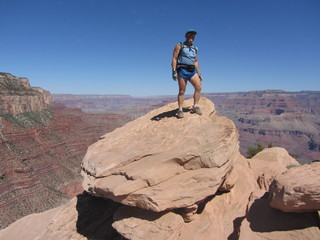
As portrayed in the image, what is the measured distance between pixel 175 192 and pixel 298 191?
3.06m

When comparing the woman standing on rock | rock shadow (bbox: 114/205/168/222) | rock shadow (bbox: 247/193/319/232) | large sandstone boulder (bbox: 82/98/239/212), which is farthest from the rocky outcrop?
rock shadow (bbox: 247/193/319/232)

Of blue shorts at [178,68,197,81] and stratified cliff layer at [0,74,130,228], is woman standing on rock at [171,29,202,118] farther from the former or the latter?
stratified cliff layer at [0,74,130,228]

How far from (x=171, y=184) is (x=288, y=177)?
3.20 metres

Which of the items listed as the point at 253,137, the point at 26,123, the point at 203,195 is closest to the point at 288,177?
the point at 203,195

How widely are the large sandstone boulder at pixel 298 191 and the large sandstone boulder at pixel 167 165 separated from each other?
5.09 ft

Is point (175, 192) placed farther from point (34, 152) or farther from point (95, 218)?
point (34, 152)

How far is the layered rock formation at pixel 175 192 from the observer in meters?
6.34

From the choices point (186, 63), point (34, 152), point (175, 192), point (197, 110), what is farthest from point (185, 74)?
point (34, 152)

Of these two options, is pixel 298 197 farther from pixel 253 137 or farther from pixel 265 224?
pixel 253 137

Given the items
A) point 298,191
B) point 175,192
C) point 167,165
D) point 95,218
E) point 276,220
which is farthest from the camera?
point 95,218

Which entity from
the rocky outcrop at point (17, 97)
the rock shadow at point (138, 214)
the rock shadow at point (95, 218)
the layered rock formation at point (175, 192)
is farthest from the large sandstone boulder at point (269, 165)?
the rocky outcrop at point (17, 97)

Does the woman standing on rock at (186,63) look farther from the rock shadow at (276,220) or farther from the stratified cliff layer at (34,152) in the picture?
the stratified cliff layer at (34,152)

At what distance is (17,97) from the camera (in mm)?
74000

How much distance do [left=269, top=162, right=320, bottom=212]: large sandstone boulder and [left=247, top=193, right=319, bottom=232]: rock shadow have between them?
12.8 inches
